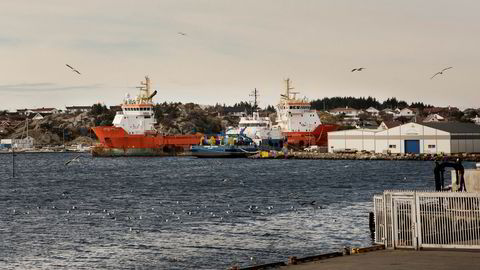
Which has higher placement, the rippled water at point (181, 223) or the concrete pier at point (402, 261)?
the concrete pier at point (402, 261)

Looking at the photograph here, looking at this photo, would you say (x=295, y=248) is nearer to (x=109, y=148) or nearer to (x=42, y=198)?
(x=42, y=198)

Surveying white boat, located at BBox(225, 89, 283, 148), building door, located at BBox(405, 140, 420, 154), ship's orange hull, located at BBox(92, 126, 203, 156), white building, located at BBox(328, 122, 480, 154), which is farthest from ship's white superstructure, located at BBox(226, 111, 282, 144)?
building door, located at BBox(405, 140, 420, 154)

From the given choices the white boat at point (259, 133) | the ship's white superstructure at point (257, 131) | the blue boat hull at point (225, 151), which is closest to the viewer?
the blue boat hull at point (225, 151)

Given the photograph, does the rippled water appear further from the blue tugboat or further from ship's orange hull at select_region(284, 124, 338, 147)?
ship's orange hull at select_region(284, 124, 338, 147)

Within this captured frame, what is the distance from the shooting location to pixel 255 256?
31.3 metres

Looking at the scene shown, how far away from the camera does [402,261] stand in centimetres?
2175

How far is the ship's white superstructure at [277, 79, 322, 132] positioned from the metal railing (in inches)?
5707

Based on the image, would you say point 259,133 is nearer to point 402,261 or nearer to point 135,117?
point 135,117

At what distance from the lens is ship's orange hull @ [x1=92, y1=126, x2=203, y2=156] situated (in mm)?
167000

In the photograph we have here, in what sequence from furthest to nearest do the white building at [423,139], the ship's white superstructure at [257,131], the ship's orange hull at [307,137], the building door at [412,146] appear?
the ship's white superstructure at [257,131] → the ship's orange hull at [307,137] → the building door at [412,146] → the white building at [423,139]

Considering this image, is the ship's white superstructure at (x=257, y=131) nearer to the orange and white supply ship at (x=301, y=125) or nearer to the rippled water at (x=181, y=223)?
the orange and white supply ship at (x=301, y=125)

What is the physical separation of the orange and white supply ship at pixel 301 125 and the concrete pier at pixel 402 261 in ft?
475

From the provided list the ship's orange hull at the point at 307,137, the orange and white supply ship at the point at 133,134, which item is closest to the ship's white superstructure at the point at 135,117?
the orange and white supply ship at the point at 133,134

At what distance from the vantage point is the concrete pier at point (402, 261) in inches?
816
